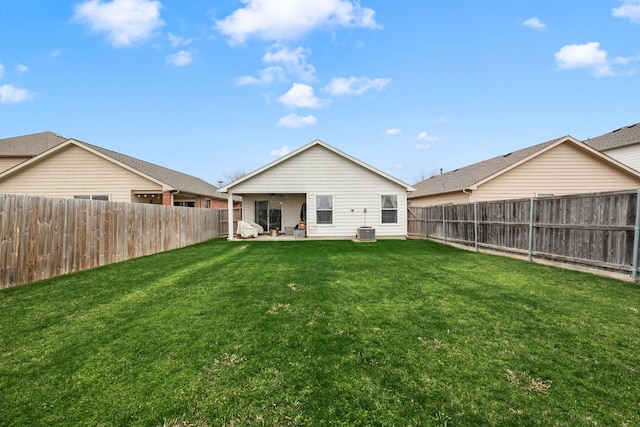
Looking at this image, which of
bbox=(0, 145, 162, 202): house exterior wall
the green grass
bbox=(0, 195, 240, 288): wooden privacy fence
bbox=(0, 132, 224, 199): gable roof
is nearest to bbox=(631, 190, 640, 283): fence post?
the green grass

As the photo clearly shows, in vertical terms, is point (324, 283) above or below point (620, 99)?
below

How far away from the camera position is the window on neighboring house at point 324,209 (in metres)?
15.9

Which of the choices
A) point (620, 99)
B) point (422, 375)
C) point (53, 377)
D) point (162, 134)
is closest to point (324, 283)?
point (422, 375)

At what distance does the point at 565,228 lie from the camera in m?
7.37

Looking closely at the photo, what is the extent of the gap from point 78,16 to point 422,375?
1649cm

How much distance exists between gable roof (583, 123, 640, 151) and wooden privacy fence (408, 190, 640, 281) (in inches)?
667

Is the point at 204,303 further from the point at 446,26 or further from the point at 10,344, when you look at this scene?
the point at 446,26

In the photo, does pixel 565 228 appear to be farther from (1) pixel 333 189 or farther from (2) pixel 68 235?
(2) pixel 68 235

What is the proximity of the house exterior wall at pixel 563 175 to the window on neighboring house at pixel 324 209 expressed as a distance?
9.37 metres

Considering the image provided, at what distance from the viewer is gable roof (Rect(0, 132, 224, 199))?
593 inches

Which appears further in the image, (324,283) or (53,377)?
(324,283)

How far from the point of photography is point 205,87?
17188mm

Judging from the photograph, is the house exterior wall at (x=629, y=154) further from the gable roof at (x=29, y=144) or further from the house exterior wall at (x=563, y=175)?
the gable roof at (x=29, y=144)

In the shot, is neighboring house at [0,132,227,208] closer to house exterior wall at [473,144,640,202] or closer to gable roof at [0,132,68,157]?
gable roof at [0,132,68,157]
